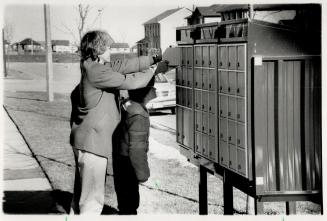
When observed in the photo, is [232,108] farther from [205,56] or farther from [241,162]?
[205,56]

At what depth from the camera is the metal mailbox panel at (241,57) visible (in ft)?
12.2

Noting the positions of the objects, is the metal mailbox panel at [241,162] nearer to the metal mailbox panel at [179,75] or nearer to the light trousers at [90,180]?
the light trousers at [90,180]

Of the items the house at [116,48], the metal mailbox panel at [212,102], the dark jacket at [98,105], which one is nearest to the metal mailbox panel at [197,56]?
the metal mailbox panel at [212,102]

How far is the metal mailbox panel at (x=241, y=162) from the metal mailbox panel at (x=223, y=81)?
1.53ft

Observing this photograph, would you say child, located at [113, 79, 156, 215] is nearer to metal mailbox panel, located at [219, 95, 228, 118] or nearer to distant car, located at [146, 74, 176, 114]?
metal mailbox panel, located at [219, 95, 228, 118]

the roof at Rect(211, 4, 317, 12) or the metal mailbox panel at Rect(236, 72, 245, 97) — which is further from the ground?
the roof at Rect(211, 4, 317, 12)

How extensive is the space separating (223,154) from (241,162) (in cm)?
33

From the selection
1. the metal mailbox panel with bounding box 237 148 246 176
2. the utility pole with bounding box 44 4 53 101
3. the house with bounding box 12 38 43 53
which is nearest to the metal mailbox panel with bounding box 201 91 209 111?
the metal mailbox panel with bounding box 237 148 246 176

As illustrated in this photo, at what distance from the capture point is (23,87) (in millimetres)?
19766

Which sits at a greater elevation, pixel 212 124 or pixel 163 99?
pixel 212 124

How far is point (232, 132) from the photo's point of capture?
4.00 meters

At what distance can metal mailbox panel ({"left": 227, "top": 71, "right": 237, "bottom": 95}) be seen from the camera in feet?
12.7

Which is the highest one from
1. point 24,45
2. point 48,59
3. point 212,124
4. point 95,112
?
point 24,45

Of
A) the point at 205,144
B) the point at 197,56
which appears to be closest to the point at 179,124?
the point at 205,144
